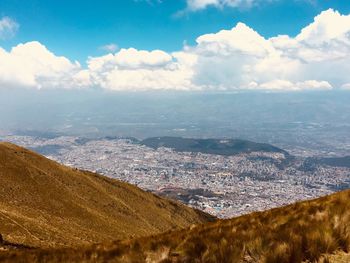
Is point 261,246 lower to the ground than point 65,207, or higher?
higher

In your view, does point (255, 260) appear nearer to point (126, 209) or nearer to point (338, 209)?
point (338, 209)

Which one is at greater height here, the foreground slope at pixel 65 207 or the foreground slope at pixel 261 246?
the foreground slope at pixel 261 246

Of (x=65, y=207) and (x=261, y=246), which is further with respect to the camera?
(x=65, y=207)

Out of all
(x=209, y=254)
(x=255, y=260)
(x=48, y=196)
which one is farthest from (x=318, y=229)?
(x=48, y=196)

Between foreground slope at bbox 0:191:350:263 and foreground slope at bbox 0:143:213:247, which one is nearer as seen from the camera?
foreground slope at bbox 0:191:350:263

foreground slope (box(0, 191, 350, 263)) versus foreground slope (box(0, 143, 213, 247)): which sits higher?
foreground slope (box(0, 191, 350, 263))

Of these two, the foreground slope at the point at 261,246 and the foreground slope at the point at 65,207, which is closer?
the foreground slope at the point at 261,246

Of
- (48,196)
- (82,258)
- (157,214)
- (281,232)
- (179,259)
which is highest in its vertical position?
(281,232)

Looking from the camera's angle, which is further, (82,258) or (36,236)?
(36,236)
